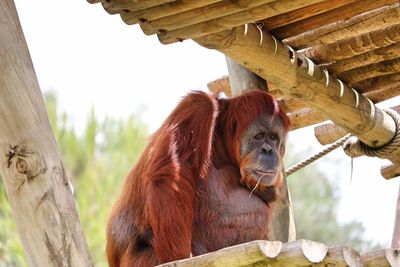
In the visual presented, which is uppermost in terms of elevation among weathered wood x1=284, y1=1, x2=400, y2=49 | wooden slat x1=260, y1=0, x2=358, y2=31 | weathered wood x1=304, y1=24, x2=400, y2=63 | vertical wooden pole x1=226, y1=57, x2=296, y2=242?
wooden slat x1=260, y1=0, x2=358, y2=31

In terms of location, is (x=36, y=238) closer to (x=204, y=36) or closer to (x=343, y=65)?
(x=204, y=36)

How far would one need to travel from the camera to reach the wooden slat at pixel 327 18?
592 cm

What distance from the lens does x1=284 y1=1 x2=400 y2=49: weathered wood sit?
6.08 m

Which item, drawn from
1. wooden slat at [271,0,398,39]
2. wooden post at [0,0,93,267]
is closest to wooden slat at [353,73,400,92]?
wooden slat at [271,0,398,39]

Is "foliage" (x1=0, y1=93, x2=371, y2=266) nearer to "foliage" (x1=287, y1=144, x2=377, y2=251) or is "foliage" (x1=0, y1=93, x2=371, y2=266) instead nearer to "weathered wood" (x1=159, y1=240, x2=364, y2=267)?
"foliage" (x1=287, y1=144, x2=377, y2=251)

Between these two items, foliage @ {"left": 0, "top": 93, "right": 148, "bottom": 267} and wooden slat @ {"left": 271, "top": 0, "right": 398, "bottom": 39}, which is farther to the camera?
foliage @ {"left": 0, "top": 93, "right": 148, "bottom": 267}

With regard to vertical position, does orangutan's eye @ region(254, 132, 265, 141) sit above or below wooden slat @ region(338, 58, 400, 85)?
below

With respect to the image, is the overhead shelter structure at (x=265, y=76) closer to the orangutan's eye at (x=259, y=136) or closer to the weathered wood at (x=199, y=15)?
the weathered wood at (x=199, y=15)

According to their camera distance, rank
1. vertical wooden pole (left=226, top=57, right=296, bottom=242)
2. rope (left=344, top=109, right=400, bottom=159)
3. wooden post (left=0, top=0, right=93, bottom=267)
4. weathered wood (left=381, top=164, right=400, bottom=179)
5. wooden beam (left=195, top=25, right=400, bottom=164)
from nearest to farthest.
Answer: wooden post (left=0, top=0, right=93, bottom=267) → wooden beam (left=195, top=25, right=400, bottom=164) → vertical wooden pole (left=226, top=57, right=296, bottom=242) → rope (left=344, top=109, right=400, bottom=159) → weathered wood (left=381, top=164, right=400, bottom=179)

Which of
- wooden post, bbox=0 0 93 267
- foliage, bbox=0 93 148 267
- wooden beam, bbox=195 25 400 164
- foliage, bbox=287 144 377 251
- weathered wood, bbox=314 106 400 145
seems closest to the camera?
wooden post, bbox=0 0 93 267

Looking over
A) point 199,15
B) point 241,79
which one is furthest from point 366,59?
point 199,15

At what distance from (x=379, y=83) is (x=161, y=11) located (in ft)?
7.13

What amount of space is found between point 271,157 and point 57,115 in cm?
1415

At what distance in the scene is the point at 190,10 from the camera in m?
5.42
